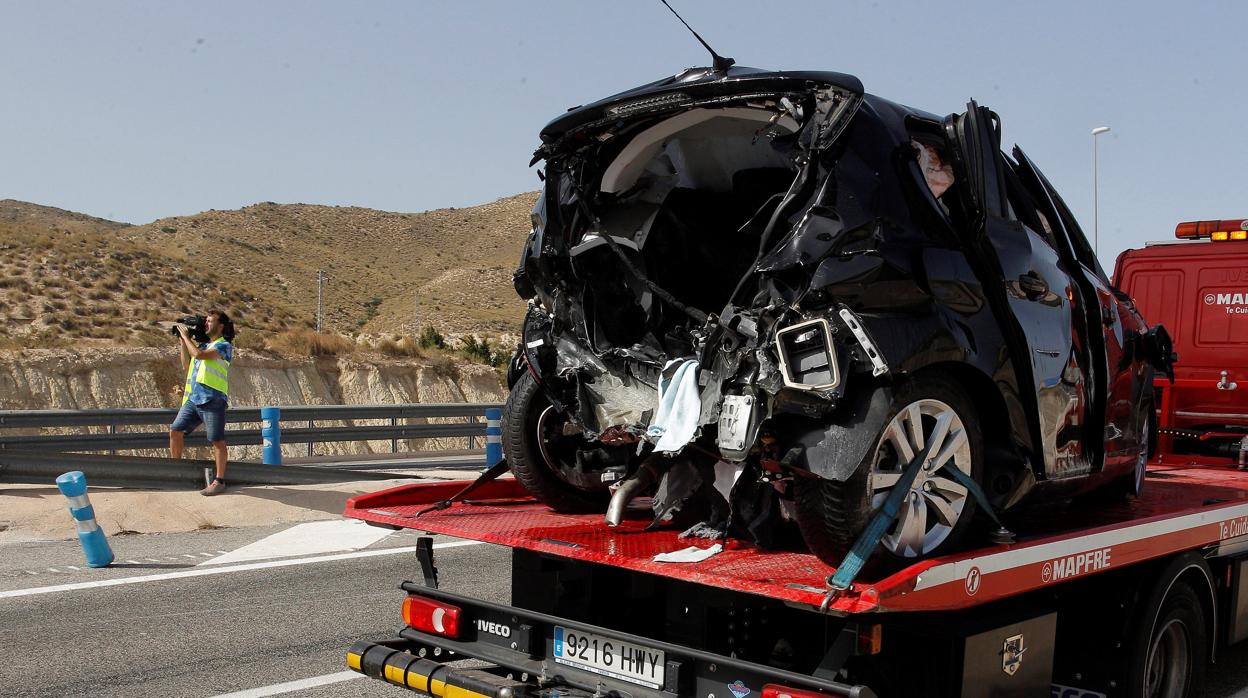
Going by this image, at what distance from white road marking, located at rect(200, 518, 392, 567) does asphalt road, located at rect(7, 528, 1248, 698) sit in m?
0.19

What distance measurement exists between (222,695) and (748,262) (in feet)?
11.0

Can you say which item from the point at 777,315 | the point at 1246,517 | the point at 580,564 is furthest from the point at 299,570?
the point at 1246,517

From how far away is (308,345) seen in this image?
33469mm

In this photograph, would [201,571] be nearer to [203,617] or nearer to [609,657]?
[203,617]

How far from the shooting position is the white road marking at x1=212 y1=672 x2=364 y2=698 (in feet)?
18.6

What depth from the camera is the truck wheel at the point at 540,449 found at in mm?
5523

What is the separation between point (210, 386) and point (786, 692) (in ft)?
31.8

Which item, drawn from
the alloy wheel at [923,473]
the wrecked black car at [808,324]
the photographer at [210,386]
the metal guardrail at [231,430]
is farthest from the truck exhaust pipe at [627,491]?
the metal guardrail at [231,430]

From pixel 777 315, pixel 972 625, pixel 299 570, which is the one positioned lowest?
pixel 299 570

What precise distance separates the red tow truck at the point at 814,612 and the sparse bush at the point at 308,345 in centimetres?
2814

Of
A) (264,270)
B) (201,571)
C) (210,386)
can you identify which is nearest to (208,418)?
(210,386)

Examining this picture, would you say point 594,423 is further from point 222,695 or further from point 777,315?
point 222,695

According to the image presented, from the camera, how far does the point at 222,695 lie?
566cm

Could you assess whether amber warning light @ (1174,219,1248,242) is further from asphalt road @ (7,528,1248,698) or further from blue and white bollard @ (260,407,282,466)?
blue and white bollard @ (260,407,282,466)
